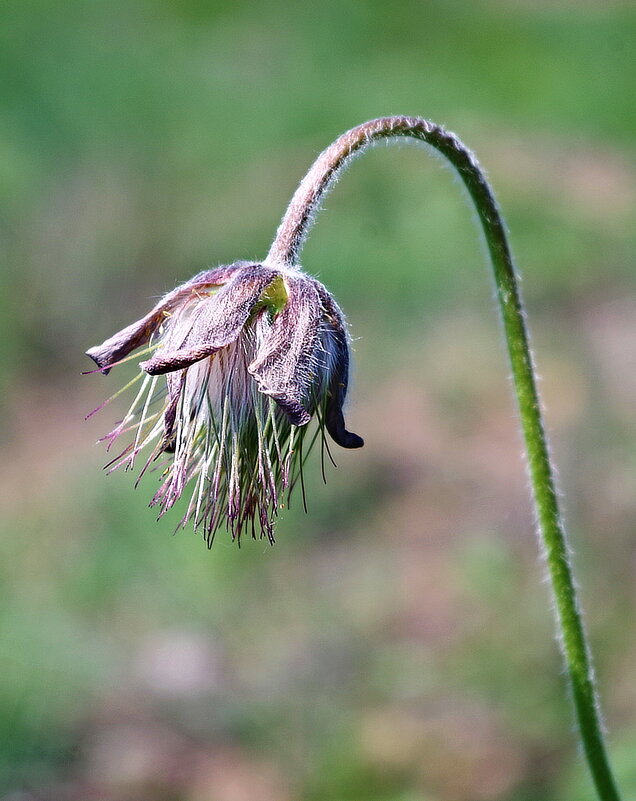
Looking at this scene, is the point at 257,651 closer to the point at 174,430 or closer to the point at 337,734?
the point at 337,734

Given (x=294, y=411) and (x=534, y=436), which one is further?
(x=534, y=436)

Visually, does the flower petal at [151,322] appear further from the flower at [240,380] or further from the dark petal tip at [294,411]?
the dark petal tip at [294,411]

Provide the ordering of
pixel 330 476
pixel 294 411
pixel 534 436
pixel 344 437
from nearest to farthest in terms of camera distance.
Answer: pixel 294 411 → pixel 344 437 → pixel 534 436 → pixel 330 476

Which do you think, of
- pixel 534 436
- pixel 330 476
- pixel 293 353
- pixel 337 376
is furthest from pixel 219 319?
pixel 330 476

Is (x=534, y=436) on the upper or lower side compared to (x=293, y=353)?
upper

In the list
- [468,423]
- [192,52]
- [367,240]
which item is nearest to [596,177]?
[367,240]

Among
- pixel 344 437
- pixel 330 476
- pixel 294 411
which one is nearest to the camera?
pixel 294 411

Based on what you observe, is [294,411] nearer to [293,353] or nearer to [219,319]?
[293,353]
